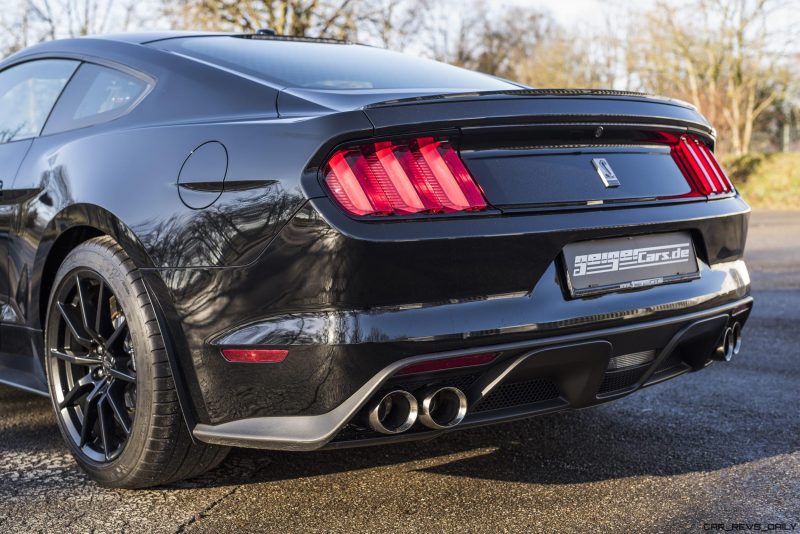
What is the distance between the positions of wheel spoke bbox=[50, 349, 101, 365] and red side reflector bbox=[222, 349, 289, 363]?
28.6 inches

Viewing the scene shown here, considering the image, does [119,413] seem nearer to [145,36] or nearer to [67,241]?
[67,241]

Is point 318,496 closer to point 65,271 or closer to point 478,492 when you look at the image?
point 478,492

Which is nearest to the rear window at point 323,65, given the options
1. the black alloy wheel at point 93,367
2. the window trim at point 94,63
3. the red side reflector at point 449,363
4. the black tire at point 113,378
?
the window trim at point 94,63

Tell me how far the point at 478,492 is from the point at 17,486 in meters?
1.45

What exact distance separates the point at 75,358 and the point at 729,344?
2.16 metres

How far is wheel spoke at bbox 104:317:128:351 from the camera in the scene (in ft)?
8.89

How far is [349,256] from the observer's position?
217cm

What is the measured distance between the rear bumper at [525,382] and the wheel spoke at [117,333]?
456 mm

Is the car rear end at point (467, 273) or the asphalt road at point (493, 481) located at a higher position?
the car rear end at point (467, 273)

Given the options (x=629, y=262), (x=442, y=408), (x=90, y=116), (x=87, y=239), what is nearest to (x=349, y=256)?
(x=442, y=408)

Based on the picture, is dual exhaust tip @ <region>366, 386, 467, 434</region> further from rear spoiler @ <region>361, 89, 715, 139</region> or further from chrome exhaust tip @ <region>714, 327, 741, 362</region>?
chrome exhaust tip @ <region>714, 327, 741, 362</region>

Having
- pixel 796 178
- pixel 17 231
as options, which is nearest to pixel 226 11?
pixel 796 178

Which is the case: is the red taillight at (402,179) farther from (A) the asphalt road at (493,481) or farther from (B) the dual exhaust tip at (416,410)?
(A) the asphalt road at (493,481)

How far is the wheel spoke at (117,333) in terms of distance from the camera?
2709mm
